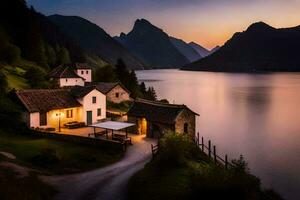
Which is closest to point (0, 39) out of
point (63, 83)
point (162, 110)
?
point (63, 83)

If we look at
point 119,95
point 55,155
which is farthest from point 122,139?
point 119,95

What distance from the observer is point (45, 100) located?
49875mm

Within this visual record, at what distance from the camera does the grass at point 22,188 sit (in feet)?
68.0

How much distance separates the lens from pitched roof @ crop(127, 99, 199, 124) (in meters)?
46.3

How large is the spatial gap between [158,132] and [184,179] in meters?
21.1

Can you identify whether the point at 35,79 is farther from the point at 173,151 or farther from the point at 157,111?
the point at 173,151

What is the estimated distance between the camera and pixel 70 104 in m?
52.5

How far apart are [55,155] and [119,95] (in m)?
50.2

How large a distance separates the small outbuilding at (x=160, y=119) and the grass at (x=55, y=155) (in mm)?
10026

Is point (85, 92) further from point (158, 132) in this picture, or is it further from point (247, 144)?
point (247, 144)

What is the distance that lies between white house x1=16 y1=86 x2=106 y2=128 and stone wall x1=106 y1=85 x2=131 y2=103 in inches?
885

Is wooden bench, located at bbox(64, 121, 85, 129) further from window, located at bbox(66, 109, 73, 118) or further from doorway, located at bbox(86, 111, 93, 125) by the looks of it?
doorway, located at bbox(86, 111, 93, 125)

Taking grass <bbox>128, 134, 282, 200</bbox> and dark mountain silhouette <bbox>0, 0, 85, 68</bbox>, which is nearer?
grass <bbox>128, 134, 282, 200</bbox>

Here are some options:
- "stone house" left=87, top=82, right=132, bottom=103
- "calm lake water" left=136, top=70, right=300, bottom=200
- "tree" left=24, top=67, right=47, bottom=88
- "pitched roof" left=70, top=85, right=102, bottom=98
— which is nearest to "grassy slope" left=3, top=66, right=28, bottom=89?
"tree" left=24, top=67, right=47, bottom=88
